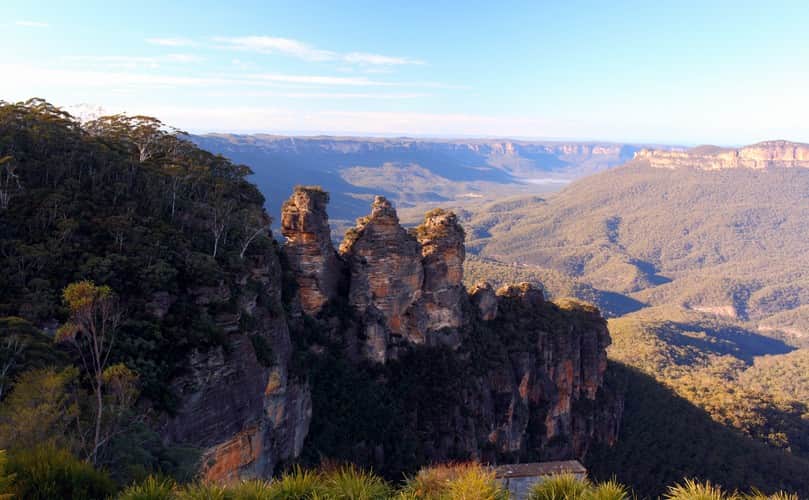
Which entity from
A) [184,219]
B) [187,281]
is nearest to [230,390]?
[187,281]

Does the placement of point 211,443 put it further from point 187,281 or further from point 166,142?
point 166,142

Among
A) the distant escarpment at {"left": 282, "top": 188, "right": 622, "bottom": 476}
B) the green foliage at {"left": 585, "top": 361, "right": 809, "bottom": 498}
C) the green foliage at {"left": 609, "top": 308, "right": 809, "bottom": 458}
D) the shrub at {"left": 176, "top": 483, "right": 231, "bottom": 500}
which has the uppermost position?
the shrub at {"left": 176, "top": 483, "right": 231, "bottom": 500}

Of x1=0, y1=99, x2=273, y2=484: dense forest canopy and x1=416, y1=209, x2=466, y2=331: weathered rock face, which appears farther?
x1=416, y1=209, x2=466, y2=331: weathered rock face

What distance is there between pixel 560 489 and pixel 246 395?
14.3m

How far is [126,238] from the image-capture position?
2108 cm

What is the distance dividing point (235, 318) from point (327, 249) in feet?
39.4

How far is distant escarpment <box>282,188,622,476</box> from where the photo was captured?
30.6 meters

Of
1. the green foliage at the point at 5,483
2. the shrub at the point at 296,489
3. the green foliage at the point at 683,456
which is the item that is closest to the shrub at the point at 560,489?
the shrub at the point at 296,489

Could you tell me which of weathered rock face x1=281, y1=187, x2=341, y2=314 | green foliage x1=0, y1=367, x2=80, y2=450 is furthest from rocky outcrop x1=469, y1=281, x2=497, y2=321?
green foliage x1=0, y1=367, x2=80, y2=450

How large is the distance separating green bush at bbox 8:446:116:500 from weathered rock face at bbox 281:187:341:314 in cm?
2174

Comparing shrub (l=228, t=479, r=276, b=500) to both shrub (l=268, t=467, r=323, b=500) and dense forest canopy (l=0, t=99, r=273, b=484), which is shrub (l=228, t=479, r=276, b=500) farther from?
dense forest canopy (l=0, t=99, r=273, b=484)

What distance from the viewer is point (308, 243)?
30734mm

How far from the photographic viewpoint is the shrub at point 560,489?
9.34 m

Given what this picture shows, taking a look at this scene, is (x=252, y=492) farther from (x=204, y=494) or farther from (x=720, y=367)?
(x=720, y=367)
